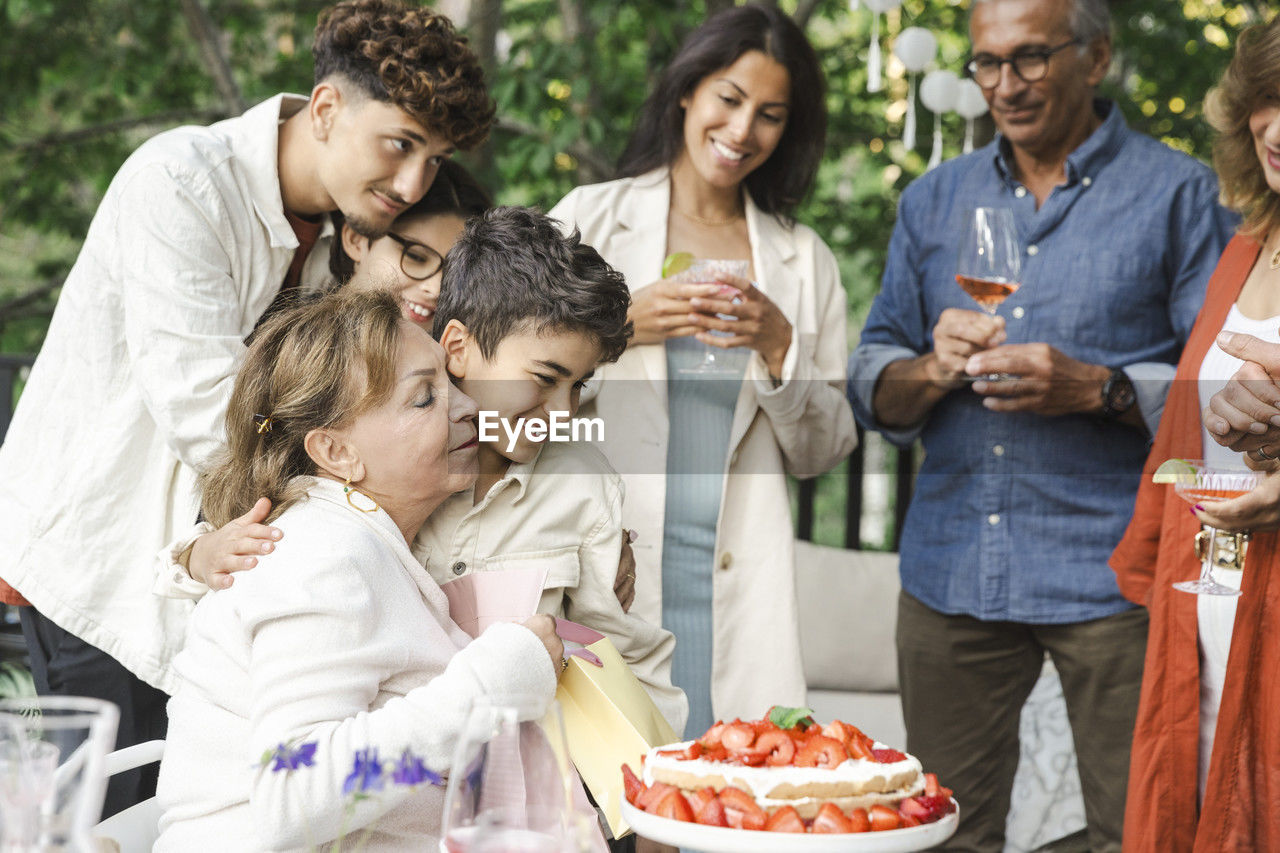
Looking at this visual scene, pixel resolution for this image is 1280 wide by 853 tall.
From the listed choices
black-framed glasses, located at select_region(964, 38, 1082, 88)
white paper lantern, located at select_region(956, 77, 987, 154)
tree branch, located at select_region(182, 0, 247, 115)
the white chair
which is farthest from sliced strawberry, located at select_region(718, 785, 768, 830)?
tree branch, located at select_region(182, 0, 247, 115)

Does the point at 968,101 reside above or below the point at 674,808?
above

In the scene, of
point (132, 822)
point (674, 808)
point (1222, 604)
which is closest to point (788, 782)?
point (674, 808)

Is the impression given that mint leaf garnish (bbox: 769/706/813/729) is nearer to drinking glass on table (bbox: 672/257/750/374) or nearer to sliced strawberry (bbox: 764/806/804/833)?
sliced strawberry (bbox: 764/806/804/833)

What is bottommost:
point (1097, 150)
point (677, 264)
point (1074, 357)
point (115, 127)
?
point (1074, 357)

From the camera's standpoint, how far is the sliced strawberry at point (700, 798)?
49.2 inches

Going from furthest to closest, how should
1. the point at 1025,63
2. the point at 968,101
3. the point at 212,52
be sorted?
the point at 212,52
the point at 968,101
the point at 1025,63

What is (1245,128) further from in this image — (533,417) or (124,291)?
(124,291)

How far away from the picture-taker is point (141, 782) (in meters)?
2.19

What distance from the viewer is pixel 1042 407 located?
2.61 meters

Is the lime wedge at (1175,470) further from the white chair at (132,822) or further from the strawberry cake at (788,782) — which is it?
the white chair at (132,822)

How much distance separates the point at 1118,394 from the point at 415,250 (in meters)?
1.47

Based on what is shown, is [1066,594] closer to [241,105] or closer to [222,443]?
[222,443]

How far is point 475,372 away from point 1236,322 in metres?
1.40

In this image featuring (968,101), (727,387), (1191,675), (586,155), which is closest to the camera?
(1191,675)
